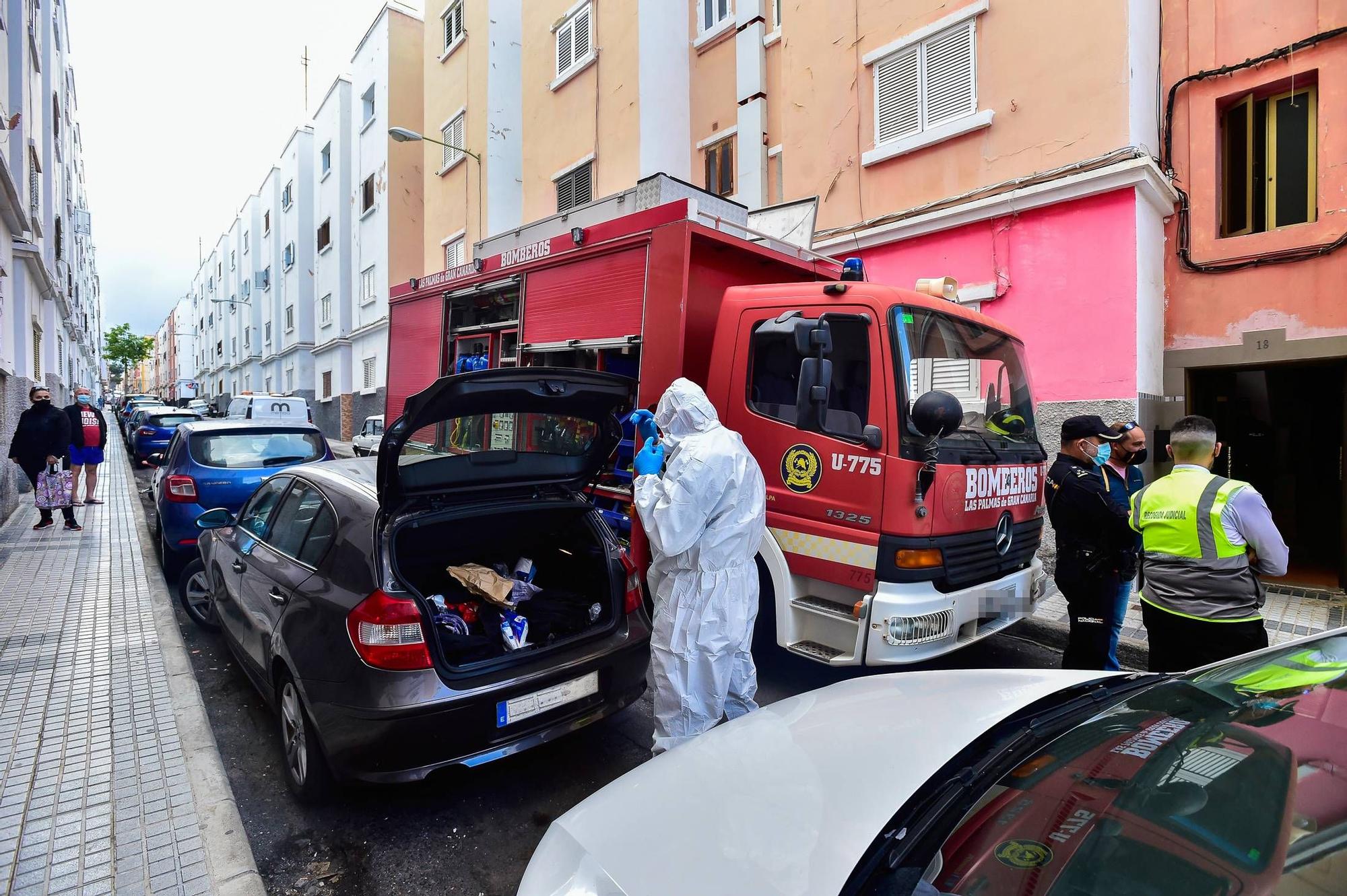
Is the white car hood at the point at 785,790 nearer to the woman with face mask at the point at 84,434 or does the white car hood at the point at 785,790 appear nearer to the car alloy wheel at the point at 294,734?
the car alloy wheel at the point at 294,734

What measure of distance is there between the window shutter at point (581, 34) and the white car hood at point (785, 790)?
14921mm

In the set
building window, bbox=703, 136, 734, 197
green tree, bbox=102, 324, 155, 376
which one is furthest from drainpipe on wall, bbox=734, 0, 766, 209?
green tree, bbox=102, 324, 155, 376

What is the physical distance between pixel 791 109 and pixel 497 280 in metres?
6.34

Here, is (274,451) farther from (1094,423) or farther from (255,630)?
(1094,423)

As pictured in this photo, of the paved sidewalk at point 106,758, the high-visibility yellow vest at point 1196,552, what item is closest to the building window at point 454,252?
the paved sidewalk at point 106,758

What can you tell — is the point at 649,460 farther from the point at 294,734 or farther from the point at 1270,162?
the point at 1270,162

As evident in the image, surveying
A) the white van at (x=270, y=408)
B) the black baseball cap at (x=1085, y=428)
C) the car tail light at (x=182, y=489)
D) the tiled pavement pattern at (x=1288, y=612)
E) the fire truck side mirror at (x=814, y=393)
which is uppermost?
the white van at (x=270, y=408)

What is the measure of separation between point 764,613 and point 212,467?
5081 mm

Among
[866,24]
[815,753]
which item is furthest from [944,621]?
[866,24]

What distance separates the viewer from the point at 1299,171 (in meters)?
6.83

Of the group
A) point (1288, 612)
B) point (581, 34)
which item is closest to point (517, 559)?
point (1288, 612)

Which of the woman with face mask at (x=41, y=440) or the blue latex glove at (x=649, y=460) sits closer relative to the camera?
the blue latex glove at (x=649, y=460)

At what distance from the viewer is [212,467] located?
6.29 meters

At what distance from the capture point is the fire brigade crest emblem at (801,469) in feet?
13.4
